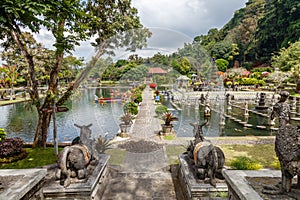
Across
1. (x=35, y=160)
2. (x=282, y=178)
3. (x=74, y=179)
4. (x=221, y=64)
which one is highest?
(x=221, y=64)

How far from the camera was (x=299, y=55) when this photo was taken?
2505 cm

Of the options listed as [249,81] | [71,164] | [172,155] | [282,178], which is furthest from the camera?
[249,81]

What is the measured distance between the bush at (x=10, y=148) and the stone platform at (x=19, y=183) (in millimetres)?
3093

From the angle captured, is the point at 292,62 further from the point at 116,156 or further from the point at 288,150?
the point at 288,150

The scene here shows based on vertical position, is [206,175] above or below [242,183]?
below

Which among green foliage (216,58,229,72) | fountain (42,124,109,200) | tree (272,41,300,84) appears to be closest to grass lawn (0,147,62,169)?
fountain (42,124,109,200)

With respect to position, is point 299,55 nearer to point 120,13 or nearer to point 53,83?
point 120,13

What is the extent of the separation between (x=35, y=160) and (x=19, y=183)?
3405 mm

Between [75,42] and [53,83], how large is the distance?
207cm

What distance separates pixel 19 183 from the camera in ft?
10.4

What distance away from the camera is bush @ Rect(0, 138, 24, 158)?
6125mm

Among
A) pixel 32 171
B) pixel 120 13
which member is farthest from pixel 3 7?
pixel 120 13

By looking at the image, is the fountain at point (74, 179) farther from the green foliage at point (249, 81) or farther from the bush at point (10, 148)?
the green foliage at point (249, 81)

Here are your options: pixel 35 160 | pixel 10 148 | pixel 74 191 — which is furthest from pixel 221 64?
pixel 74 191
